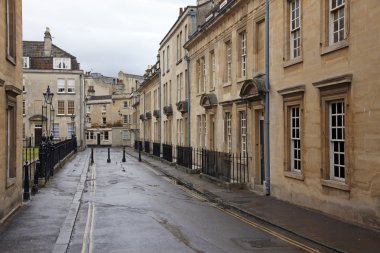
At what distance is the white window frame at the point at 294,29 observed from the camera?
585 inches

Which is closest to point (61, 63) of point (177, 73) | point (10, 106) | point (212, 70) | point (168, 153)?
point (177, 73)

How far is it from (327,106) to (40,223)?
7.81 m

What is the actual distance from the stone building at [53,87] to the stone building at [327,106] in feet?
177

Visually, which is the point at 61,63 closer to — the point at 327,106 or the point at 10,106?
the point at 10,106

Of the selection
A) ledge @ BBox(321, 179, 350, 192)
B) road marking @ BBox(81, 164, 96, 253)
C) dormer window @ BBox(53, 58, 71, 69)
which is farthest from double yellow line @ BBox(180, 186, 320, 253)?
dormer window @ BBox(53, 58, 71, 69)

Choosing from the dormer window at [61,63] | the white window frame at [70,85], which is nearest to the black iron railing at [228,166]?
the white window frame at [70,85]

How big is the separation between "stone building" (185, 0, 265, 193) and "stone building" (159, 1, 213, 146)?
11.8 feet

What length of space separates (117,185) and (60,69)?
164 feet

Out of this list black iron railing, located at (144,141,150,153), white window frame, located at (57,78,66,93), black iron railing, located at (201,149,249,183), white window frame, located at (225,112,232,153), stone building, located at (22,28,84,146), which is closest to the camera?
black iron railing, located at (201,149,249,183)

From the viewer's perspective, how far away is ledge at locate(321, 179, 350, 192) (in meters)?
11.6

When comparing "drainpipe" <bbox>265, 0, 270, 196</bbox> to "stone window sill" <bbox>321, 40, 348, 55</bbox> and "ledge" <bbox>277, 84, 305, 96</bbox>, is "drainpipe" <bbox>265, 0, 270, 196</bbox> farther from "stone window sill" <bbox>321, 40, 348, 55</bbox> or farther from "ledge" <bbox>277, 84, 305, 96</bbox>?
"stone window sill" <bbox>321, 40, 348, 55</bbox>

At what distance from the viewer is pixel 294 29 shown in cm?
1498

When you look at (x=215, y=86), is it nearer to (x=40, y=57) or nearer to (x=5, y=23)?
(x=5, y=23)

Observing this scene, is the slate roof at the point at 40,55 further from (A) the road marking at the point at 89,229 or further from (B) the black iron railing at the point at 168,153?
(A) the road marking at the point at 89,229
